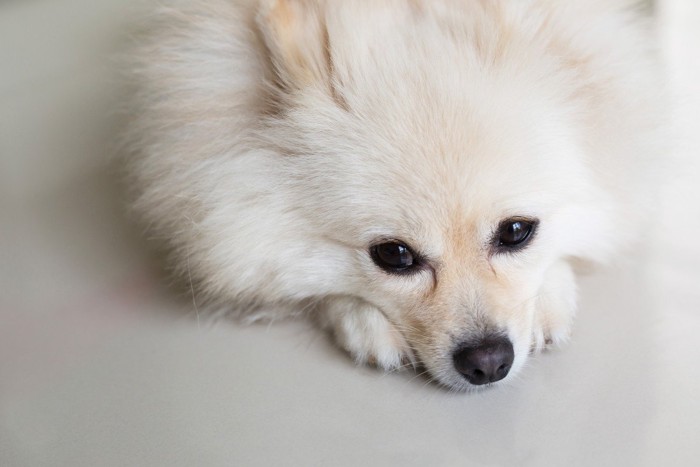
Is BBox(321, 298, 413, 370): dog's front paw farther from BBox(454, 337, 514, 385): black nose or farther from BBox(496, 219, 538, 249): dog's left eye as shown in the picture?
BBox(496, 219, 538, 249): dog's left eye

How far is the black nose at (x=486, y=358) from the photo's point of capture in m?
1.69

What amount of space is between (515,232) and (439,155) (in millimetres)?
244

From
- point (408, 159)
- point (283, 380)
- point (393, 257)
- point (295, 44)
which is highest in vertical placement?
point (295, 44)

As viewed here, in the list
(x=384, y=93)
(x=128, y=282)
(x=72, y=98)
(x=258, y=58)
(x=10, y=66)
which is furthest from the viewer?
(x=10, y=66)

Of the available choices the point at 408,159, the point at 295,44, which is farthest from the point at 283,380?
the point at 295,44

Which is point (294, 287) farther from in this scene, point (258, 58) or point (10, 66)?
point (10, 66)

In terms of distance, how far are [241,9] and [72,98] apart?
4.18 feet

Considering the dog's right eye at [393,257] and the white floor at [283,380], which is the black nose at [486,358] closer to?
the white floor at [283,380]

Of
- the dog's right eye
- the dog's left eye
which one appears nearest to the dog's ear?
the dog's right eye

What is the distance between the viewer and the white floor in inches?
65.7

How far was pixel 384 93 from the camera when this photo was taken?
1.65 m

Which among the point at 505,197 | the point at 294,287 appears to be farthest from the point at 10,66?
the point at 505,197

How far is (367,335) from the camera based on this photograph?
1842mm

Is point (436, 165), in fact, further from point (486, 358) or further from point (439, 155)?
point (486, 358)
